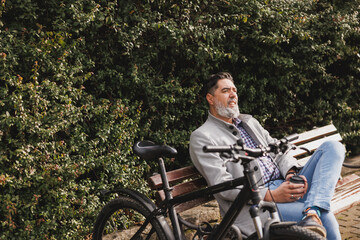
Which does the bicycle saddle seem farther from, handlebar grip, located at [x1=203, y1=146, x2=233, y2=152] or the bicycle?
handlebar grip, located at [x1=203, y1=146, x2=233, y2=152]

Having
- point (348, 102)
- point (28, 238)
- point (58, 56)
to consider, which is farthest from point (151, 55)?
point (348, 102)

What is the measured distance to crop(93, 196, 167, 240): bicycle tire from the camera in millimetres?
3020

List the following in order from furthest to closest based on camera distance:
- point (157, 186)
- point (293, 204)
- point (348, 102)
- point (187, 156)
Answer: point (348, 102), point (187, 156), point (157, 186), point (293, 204)

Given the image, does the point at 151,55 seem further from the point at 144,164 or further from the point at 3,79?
the point at 3,79

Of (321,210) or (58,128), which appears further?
(58,128)

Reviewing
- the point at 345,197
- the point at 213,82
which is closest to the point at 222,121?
the point at 213,82

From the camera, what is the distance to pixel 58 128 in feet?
11.6

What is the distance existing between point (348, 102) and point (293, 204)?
13.6 feet

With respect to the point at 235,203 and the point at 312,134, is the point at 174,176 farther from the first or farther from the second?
the point at 312,134

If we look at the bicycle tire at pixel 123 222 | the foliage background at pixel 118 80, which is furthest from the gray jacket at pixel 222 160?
the foliage background at pixel 118 80

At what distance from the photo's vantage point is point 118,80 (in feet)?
13.7

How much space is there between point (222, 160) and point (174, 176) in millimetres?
539

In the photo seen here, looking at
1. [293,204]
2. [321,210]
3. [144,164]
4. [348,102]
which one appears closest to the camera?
[321,210]

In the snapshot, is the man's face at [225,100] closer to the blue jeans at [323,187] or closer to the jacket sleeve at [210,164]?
the jacket sleeve at [210,164]
